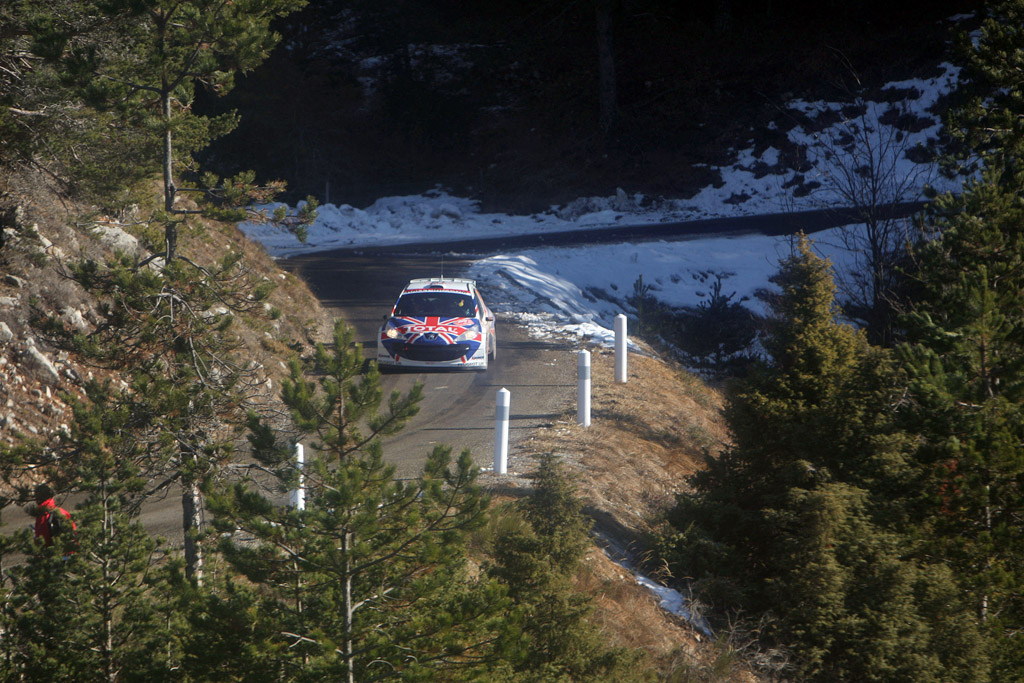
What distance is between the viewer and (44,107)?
13.1 metres

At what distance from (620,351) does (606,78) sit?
101 ft

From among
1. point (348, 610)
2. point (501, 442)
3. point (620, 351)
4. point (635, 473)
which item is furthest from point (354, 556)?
point (620, 351)

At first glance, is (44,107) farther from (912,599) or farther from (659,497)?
(912,599)

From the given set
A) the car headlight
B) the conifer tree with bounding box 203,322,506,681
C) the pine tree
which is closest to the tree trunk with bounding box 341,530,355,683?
the conifer tree with bounding box 203,322,506,681

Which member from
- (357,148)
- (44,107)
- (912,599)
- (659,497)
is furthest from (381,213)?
(912,599)

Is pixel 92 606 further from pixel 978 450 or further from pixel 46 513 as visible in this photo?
pixel 978 450

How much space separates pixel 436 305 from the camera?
16.8 m

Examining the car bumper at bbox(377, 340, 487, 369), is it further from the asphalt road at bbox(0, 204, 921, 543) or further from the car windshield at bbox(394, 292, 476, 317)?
the car windshield at bbox(394, 292, 476, 317)

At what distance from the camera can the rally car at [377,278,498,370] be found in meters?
16.0

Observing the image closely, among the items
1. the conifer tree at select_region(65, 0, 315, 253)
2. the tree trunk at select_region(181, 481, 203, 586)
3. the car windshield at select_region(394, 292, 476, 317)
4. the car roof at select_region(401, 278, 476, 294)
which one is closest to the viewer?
the tree trunk at select_region(181, 481, 203, 586)

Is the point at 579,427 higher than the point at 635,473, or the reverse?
the point at 579,427

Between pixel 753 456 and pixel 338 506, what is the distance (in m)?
6.88

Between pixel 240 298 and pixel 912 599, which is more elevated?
pixel 240 298

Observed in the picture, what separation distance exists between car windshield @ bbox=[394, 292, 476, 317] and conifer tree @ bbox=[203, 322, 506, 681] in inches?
442
